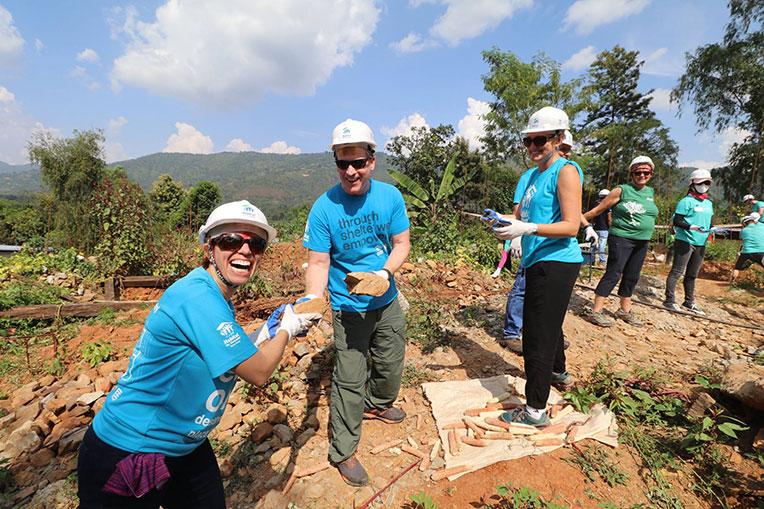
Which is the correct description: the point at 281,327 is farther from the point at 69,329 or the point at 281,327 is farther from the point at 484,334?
the point at 69,329

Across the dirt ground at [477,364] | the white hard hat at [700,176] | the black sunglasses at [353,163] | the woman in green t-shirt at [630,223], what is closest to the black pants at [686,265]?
the dirt ground at [477,364]

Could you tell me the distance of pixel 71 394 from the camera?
370 cm

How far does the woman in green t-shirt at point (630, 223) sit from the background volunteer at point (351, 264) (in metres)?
3.30

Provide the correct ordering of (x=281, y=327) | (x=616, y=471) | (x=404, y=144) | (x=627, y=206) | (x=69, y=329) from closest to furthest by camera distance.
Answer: (x=281, y=327) → (x=616, y=471) → (x=627, y=206) → (x=69, y=329) → (x=404, y=144)

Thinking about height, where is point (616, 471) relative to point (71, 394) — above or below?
above

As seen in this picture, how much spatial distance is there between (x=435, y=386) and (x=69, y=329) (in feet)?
19.1

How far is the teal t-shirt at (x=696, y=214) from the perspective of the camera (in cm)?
497

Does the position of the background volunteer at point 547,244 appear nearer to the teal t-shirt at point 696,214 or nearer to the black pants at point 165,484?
the black pants at point 165,484

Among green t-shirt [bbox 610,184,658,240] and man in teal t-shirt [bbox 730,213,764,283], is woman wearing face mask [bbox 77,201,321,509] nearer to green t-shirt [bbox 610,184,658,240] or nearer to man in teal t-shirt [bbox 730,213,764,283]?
green t-shirt [bbox 610,184,658,240]

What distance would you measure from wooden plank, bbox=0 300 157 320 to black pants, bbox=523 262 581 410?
6440mm

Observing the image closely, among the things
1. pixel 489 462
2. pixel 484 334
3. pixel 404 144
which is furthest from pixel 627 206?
pixel 404 144

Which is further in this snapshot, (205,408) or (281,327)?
(281,327)

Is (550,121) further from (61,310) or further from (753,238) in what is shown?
(61,310)

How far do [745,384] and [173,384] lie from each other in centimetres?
361
